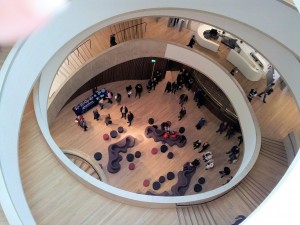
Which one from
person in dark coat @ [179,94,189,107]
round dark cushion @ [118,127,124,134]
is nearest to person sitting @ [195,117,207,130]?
person in dark coat @ [179,94,189,107]

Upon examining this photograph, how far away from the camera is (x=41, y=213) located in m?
8.27

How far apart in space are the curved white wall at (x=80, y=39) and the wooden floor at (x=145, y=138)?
19.9ft

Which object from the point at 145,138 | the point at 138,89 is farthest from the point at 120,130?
the point at 138,89

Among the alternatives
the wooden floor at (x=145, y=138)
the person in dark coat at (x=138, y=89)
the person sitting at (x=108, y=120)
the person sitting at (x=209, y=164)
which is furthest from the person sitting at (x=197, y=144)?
the person sitting at (x=108, y=120)

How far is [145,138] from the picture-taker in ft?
54.9

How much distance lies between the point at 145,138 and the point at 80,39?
7.26 meters

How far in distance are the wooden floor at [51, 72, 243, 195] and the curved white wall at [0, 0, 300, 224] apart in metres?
6.07

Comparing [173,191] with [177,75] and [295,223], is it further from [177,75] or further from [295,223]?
[295,223]

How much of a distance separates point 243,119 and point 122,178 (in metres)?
6.48

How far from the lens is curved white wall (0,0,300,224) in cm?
679

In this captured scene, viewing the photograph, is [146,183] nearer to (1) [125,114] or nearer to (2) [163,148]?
(2) [163,148]

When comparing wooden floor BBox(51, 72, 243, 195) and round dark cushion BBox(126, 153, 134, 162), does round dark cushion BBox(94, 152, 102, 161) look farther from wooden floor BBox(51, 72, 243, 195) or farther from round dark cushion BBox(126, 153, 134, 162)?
round dark cushion BBox(126, 153, 134, 162)

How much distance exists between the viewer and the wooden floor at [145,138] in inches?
604

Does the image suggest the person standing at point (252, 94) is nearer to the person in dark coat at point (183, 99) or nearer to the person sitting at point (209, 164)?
the person sitting at point (209, 164)
